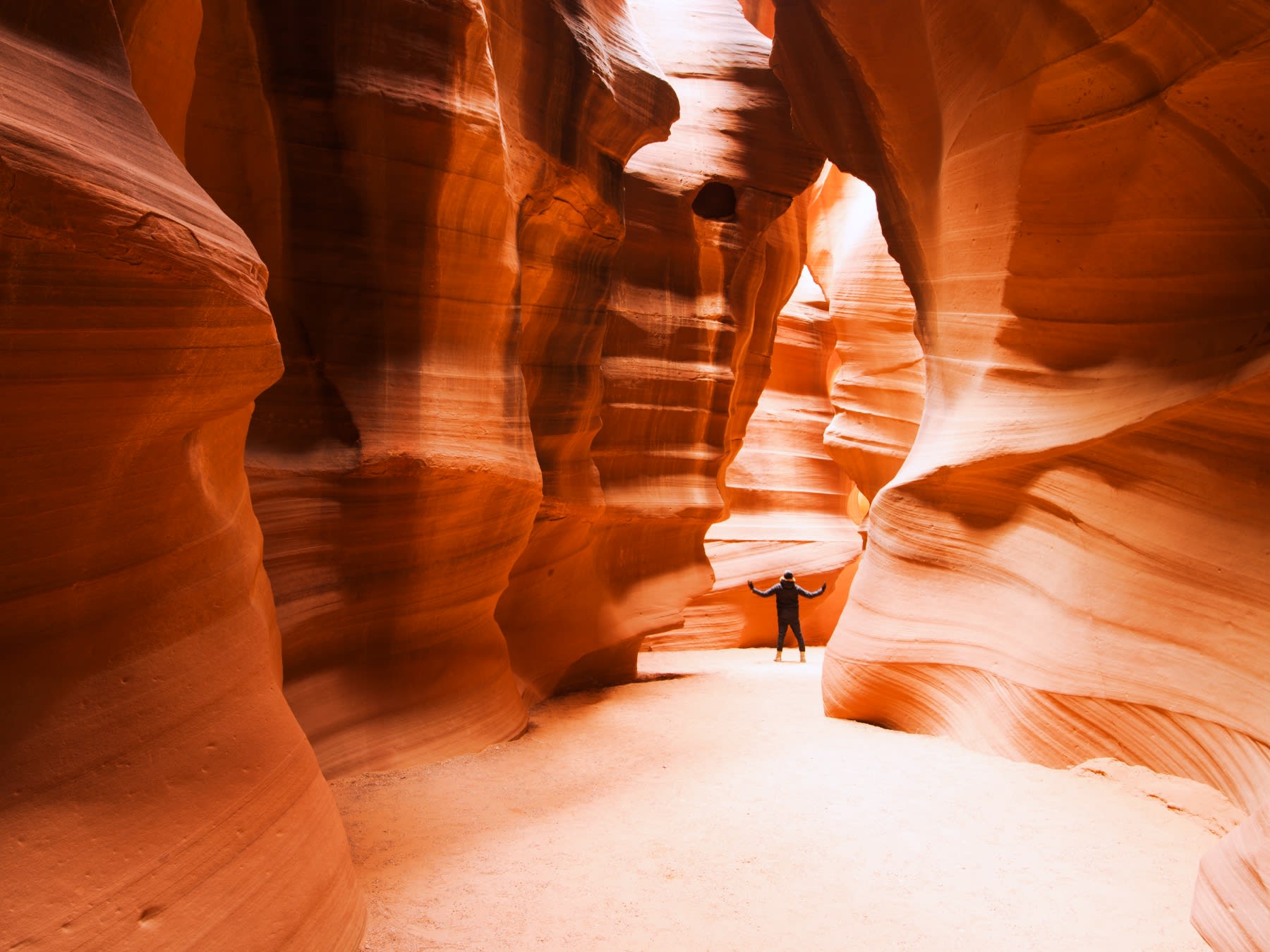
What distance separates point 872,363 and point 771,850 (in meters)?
10.1

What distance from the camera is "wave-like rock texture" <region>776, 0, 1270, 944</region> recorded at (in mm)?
3990

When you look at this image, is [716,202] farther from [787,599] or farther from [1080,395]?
[1080,395]

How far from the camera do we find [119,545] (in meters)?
2.34

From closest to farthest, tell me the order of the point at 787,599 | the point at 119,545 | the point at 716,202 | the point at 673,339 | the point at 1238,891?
the point at 119,545 < the point at 1238,891 < the point at 673,339 < the point at 716,202 < the point at 787,599

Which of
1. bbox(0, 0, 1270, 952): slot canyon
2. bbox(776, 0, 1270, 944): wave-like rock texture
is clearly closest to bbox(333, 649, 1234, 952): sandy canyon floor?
bbox(0, 0, 1270, 952): slot canyon

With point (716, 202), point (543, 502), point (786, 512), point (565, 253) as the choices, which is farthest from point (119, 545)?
point (786, 512)

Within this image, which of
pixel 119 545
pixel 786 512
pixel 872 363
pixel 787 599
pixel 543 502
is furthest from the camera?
pixel 786 512

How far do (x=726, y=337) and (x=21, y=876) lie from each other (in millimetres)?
8352

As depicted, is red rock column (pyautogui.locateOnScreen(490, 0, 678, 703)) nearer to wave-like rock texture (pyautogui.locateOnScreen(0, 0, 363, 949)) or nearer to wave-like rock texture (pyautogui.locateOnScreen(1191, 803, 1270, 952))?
wave-like rock texture (pyautogui.locateOnScreen(0, 0, 363, 949))

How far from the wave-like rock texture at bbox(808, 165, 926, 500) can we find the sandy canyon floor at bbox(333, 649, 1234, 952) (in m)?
7.94

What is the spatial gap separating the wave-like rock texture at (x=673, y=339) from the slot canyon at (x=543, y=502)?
254mm

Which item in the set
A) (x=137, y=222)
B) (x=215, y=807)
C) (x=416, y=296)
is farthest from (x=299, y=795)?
(x=416, y=296)

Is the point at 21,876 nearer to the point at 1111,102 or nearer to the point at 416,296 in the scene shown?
the point at 416,296

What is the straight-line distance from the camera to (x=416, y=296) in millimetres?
5098
